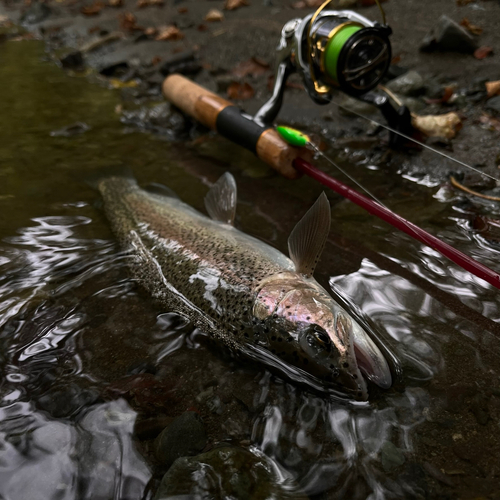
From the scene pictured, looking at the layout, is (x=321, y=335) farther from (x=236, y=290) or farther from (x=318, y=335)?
(x=236, y=290)

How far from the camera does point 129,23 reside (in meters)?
8.62

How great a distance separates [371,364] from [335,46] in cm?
212

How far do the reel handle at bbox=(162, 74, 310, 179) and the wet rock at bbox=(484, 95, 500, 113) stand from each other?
201 cm

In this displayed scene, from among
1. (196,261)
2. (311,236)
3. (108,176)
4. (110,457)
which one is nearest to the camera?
(110,457)

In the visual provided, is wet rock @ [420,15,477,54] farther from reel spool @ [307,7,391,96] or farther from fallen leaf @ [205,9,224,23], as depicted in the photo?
fallen leaf @ [205,9,224,23]

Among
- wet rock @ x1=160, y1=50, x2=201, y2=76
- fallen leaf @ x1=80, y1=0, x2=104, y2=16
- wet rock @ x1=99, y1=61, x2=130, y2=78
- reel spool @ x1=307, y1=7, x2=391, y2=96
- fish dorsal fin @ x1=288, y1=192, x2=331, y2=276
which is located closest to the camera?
fish dorsal fin @ x1=288, y1=192, x2=331, y2=276

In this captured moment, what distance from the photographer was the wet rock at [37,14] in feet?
36.5

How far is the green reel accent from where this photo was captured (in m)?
3.04

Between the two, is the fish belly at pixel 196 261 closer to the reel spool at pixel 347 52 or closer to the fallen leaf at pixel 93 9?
the reel spool at pixel 347 52

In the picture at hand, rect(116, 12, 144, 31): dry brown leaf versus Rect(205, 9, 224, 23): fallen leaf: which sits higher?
Rect(205, 9, 224, 23): fallen leaf

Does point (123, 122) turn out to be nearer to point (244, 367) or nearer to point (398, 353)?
point (244, 367)

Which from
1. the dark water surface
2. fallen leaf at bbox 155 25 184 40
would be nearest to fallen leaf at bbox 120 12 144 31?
fallen leaf at bbox 155 25 184 40

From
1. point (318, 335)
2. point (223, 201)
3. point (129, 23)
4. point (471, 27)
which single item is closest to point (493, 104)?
point (471, 27)

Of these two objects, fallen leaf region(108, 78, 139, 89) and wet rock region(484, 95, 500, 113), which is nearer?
wet rock region(484, 95, 500, 113)
